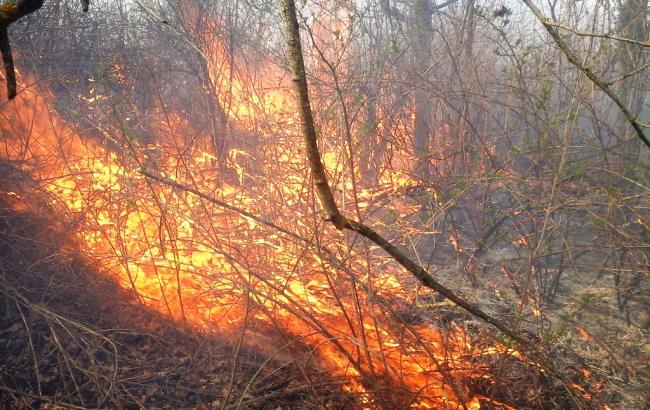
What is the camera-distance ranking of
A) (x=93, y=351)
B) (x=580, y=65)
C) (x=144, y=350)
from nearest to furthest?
(x=580, y=65) → (x=93, y=351) → (x=144, y=350)

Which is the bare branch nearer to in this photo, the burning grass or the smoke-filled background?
the smoke-filled background

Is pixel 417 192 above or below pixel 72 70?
below

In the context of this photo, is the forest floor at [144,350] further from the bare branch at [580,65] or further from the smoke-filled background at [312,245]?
the bare branch at [580,65]

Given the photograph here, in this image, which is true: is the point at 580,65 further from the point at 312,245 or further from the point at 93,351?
the point at 93,351

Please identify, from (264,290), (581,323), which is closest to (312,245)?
(264,290)

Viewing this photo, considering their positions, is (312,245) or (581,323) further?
(581,323)

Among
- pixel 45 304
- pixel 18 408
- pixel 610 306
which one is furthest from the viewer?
pixel 610 306

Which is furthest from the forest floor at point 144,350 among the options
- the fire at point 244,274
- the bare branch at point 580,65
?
the bare branch at point 580,65

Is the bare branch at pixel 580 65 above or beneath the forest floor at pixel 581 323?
above

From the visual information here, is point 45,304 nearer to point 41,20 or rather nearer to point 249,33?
point 41,20

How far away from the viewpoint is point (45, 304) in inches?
136

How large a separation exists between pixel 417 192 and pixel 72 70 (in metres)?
5.21

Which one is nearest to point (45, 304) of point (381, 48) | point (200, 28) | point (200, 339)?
point (200, 339)

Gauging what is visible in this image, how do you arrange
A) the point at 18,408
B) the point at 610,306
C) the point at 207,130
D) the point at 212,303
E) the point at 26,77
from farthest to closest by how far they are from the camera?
the point at 207,130 → the point at 26,77 → the point at 610,306 → the point at 212,303 → the point at 18,408
